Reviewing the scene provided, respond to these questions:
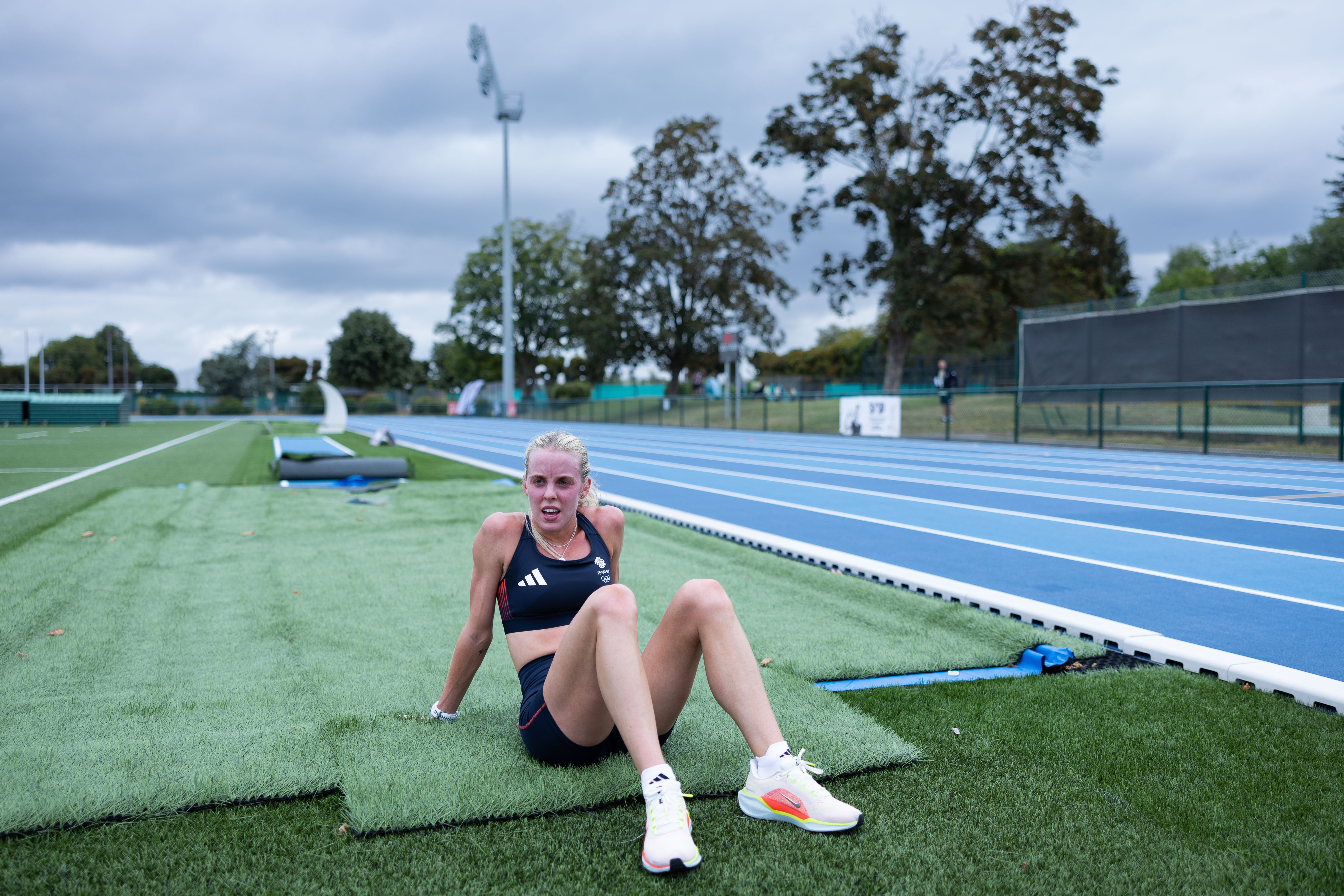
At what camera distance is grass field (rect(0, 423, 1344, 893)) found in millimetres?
2275

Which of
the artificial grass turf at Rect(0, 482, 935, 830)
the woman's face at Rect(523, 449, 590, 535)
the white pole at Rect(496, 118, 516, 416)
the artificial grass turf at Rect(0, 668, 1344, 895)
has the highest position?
the white pole at Rect(496, 118, 516, 416)

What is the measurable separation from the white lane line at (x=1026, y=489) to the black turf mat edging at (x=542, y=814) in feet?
22.6

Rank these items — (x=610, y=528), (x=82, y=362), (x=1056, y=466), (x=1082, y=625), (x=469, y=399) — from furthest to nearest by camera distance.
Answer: (x=82, y=362) < (x=469, y=399) < (x=1056, y=466) < (x=1082, y=625) < (x=610, y=528)

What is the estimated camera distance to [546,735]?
2785mm

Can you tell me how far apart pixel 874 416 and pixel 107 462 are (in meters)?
17.5

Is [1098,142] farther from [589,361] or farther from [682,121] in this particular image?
[589,361]

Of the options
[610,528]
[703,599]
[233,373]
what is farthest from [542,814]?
[233,373]

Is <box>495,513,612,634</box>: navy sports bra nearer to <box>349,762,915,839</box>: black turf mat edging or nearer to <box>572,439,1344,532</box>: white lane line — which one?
<box>349,762,915,839</box>: black turf mat edging

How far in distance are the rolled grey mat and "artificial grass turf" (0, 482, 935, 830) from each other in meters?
4.39

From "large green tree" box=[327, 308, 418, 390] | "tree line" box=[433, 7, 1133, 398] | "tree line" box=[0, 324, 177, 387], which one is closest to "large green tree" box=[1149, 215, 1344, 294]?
"tree line" box=[433, 7, 1133, 398]

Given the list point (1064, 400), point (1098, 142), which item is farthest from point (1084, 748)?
point (1098, 142)

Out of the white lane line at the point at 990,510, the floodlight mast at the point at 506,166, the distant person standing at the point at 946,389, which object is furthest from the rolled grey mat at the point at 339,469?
the floodlight mast at the point at 506,166

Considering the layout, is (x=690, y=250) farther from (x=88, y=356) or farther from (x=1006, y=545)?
(x=88, y=356)

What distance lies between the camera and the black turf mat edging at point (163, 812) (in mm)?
2438
